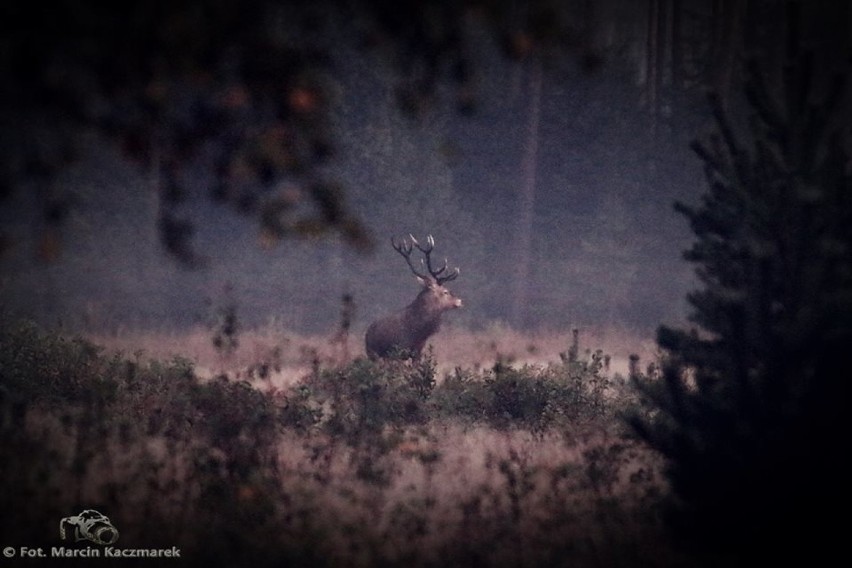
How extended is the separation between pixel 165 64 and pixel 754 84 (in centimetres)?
445

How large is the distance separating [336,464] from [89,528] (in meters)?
2.61

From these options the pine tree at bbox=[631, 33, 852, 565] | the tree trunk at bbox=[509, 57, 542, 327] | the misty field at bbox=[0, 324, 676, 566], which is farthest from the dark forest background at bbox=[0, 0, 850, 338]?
the pine tree at bbox=[631, 33, 852, 565]

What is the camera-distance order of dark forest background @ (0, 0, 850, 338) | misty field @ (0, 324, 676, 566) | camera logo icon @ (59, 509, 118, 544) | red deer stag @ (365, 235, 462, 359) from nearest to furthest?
camera logo icon @ (59, 509, 118, 544) → misty field @ (0, 324, 676, 566) → red deer stag @ (365, 235, 462, 359) → dark forest background @ (0, 0, 850, 338)

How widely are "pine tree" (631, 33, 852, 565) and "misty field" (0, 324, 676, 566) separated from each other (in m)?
0.70

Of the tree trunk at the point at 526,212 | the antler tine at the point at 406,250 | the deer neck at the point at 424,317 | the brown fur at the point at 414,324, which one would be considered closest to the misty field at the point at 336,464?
the brown fur at the point at 414,324

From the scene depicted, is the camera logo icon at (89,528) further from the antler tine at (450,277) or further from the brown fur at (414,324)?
the antler tine at (450,277)

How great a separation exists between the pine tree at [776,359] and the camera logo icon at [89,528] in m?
4.06

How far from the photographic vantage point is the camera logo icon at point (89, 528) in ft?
18.5

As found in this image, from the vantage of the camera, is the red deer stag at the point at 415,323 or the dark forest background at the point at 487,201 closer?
the red deer stag at the point at 415,323

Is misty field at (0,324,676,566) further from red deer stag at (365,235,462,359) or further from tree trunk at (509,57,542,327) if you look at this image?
tree trunk at (509,57,542,327)

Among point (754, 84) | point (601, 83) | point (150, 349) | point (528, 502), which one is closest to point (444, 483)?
point (528, 502)

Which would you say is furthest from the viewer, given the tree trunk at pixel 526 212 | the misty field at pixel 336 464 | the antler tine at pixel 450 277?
the tree trunk at pixel 526 212

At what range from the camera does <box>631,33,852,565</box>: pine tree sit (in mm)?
5346

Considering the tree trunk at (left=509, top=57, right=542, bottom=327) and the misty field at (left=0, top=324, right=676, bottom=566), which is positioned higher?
the tree trunk at (left=509, top=57, right=542, bottom=327)
